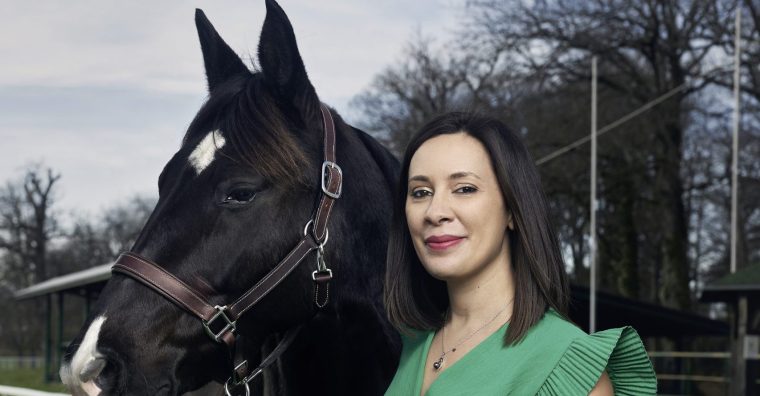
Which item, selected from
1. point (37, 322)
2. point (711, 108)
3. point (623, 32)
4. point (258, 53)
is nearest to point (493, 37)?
point (623, 32)

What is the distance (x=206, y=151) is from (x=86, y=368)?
647mm

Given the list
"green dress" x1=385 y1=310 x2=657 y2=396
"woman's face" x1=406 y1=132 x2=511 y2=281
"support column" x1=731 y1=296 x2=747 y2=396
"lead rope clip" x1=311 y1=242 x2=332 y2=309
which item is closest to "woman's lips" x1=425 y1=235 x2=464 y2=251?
"woman's face" x1=406 y1=132 x2=511 y2=281

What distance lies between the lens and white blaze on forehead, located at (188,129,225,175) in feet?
7.75

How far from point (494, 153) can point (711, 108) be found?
18.0 m

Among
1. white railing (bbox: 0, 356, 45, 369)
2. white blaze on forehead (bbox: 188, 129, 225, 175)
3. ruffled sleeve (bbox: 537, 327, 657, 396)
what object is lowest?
white railing (bbox: 0, 356, 45, 369)

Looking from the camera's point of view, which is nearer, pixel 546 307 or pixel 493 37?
pixel 546 307

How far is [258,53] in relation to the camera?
2549mm

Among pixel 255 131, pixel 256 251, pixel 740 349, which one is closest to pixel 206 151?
pixel 255 131

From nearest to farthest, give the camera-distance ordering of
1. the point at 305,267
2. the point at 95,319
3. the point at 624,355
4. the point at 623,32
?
the point at 624,355, the point at 95,319, the point at 305,267, the point at 623,32

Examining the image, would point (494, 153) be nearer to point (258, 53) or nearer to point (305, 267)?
point (305, 267)

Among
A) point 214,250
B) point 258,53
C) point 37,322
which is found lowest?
point 37,322

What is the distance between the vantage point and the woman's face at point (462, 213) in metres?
1.88

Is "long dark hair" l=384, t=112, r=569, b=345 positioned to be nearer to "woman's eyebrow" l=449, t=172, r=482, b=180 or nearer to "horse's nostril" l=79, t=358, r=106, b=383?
"woman's eyebrow" l=449, t=172, r=482, b=180

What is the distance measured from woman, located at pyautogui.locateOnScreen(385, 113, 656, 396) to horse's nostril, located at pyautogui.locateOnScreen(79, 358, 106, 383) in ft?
2.28
